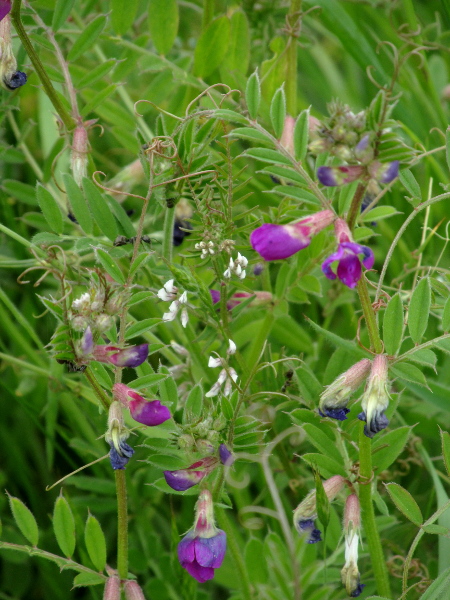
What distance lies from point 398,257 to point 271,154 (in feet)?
2.97

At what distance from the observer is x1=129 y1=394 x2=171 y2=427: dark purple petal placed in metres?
1.05

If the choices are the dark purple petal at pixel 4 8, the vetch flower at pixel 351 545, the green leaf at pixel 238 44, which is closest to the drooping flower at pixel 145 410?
the vetch flower at pixel 351 545

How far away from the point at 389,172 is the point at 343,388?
0.32m

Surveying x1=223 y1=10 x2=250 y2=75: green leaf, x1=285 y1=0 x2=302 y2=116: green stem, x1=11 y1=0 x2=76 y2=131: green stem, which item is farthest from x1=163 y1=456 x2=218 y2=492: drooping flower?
x1=223 y1=10 x2=250 y2=75: green leaf

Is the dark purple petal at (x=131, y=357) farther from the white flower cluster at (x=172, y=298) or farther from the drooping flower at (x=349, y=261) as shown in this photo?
the drooping flower at (x=349, y=261)

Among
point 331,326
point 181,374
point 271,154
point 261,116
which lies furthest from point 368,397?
point 331,326

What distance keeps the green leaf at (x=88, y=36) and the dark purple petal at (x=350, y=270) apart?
86 centimetres

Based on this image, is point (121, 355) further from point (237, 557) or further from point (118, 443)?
point (237, 557)

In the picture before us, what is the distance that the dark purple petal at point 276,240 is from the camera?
1017 mm

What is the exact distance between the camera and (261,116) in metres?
1.61

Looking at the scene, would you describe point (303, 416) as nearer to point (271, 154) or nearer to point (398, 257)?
point (271, 154)

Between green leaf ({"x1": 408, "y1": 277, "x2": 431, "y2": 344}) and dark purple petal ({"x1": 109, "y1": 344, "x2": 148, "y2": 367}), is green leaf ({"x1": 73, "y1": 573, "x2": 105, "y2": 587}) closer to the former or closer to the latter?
dark purple petal ({"x1": 109, "y1": 344, "x2": 148, "y2": 367})

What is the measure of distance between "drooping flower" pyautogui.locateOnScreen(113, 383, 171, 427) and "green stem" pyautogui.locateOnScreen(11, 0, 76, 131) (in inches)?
23.9

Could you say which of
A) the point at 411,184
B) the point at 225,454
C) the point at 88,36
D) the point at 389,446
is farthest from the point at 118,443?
the point at 88,36
